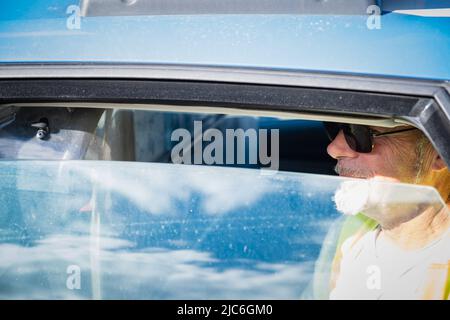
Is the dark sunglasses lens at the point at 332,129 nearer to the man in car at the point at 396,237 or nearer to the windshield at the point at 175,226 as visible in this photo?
the man in car at the point at 396,237

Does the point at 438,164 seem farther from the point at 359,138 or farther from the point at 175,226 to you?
the point at 175,226

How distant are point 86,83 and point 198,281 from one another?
1.79ft

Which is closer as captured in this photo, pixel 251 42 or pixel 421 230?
pixel 251 42

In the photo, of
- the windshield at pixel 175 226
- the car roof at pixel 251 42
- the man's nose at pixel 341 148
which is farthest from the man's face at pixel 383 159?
the car roof at pixel 251 42

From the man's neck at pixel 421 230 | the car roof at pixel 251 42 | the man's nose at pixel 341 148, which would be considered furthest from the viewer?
the man's nose at pixel 341 148

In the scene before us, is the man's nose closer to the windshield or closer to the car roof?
the windshield

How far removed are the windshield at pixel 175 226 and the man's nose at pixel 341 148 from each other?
0.16 m

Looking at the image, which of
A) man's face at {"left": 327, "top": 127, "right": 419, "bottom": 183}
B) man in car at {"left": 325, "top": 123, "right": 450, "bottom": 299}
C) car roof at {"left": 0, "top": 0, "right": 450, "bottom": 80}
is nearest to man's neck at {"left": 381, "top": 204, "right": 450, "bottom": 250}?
Answer: man in car at {"left": 325, "top": 123, "right": 450, "bottom": 299}

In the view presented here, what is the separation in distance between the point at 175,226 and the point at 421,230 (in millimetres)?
591

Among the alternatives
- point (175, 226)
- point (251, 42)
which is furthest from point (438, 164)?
point (175, 226)

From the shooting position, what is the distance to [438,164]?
149cm

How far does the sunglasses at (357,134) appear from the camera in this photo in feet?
5.25

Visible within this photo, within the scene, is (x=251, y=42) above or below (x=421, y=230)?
above
